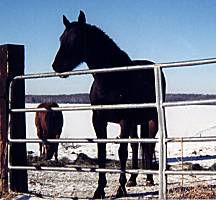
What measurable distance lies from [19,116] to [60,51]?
96 cm

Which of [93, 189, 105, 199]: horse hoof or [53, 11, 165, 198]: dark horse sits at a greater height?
[53, 11, 165, 198]: dark horse

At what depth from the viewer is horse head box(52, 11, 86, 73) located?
6.34 m

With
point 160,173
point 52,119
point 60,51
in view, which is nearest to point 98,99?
point 60,51

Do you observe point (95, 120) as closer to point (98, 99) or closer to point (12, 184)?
point (98, 99)

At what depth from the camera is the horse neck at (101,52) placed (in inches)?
263

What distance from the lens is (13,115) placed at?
606 cm

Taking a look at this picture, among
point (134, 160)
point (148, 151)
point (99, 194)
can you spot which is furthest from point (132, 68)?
point (134, 160)

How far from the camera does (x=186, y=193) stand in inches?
234

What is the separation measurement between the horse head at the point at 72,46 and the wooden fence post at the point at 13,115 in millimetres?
479

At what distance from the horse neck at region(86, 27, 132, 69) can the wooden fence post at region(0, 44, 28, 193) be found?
0.96m

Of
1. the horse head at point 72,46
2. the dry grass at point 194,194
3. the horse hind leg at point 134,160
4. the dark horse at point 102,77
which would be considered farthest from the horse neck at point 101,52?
the dry grass at point 194,194

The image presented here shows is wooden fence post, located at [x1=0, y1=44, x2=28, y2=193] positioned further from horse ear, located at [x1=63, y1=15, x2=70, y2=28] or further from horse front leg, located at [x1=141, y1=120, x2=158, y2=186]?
horse front leg, located at [x1=141, y1=120, x2=158, y2=186]

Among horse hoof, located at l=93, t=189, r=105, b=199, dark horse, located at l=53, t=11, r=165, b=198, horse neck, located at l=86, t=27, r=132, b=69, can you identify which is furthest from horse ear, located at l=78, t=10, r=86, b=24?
horse hoof, located at l=93, t=189, r=105, b=199

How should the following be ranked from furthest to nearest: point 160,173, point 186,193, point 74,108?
point 186,193
point 74,108
point 160,173
